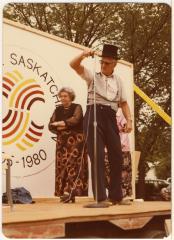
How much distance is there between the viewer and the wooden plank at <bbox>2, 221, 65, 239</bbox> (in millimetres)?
2346

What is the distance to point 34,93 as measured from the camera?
339 centimetres

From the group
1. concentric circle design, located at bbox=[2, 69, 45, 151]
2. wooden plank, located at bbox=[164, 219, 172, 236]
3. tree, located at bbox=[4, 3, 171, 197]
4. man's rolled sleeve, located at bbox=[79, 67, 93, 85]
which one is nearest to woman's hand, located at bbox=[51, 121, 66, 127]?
concentric circle design, located at bbox=[2, 69, 45, 151]

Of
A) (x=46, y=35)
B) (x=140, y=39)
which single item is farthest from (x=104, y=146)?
(x=46, y=35)

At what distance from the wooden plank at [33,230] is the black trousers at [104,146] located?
0.78m

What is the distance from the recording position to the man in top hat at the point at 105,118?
10.7 feet

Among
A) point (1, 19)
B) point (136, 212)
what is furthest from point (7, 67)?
point (136, 212)

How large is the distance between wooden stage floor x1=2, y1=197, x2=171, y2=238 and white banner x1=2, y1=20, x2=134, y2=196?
26 cm

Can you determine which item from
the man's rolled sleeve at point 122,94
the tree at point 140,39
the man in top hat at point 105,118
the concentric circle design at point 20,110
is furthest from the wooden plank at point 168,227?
the concentric circle design at point 20,110

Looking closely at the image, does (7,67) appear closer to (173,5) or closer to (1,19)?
(1,19)

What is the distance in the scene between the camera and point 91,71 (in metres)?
3.38

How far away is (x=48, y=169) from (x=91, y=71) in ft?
2.73

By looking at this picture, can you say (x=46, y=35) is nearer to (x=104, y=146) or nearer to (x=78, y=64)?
(x=78, y=64)

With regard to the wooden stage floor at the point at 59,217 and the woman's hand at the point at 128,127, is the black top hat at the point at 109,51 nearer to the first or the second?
the woman's hand at the point at 128,127

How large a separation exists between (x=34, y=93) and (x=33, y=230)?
1.28 metres
